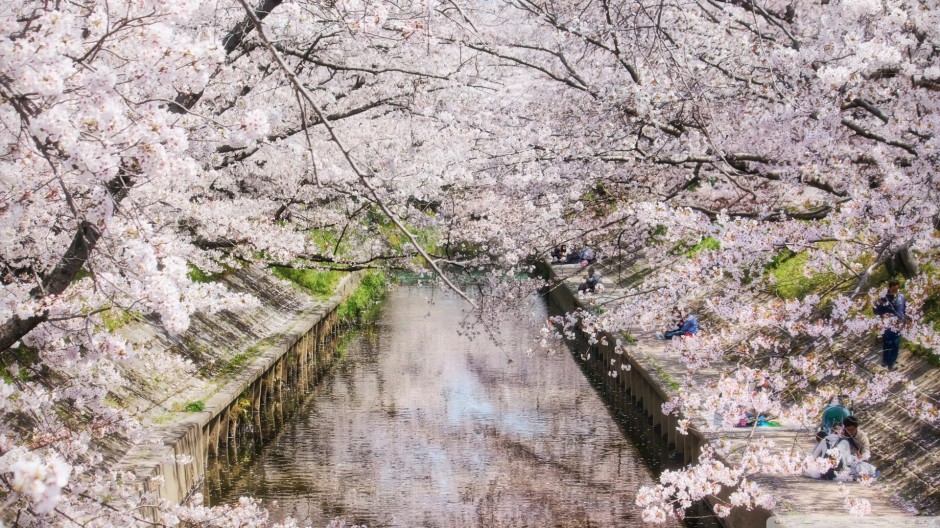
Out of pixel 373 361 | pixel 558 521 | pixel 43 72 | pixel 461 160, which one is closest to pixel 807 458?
pixel 558 521

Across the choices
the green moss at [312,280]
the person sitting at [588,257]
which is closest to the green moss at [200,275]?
the green moss at [312,280]

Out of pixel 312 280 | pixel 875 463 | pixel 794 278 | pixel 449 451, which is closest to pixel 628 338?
pixel 794 278

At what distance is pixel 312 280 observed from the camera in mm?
26203

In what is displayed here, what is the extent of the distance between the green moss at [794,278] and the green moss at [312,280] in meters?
12.6

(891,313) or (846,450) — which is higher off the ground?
(891,313)

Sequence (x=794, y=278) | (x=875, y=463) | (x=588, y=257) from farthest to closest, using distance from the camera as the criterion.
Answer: (x=588, y=257) → (x=794, y=278) → (x=875, y=463)

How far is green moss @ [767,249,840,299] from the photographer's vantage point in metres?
14.6

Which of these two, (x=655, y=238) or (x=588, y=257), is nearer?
(x=655, y=238)

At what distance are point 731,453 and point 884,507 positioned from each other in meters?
1.93

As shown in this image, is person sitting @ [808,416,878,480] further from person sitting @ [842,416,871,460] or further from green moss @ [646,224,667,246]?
green moss @ [646,224,667,246]

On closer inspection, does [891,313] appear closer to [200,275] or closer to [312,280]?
[200,275]

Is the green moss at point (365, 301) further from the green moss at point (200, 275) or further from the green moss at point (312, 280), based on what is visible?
the green moss at point (200, 275)

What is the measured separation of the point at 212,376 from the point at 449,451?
403 centimetres

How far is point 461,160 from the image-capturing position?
1414 cm
